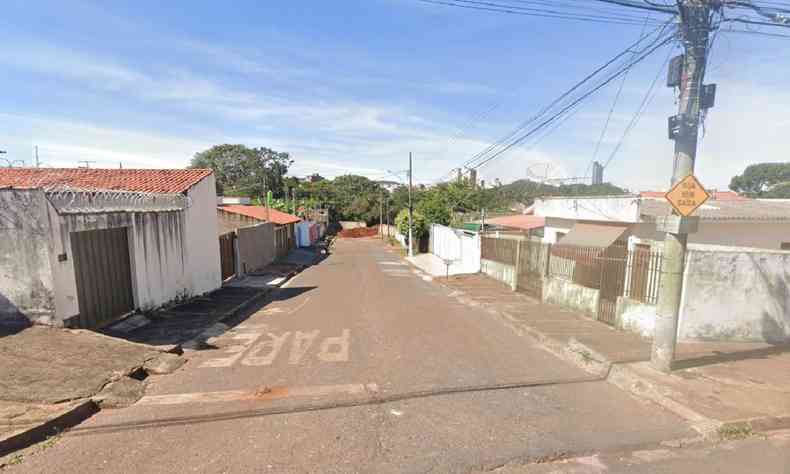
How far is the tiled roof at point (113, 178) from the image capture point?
37.9 feet

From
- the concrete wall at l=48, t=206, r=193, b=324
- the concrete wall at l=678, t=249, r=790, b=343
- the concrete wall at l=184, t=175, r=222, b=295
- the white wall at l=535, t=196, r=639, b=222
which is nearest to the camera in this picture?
the concrete wall at l=48, t=206, r=193, b=324

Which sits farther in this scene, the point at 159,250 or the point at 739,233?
the point at 739,233

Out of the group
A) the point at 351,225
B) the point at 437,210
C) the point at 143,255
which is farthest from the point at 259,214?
the point at 351,225

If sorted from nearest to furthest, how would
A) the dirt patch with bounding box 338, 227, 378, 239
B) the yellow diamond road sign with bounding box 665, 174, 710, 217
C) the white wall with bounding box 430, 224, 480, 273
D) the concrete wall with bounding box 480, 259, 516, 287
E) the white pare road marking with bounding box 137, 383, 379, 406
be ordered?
the white pare road marking with bounding box 137, 383, 379, 406 < the yellow diamond road sign with bounding box 665, 174, 710, 217 < the concrete wall with bounding box 480, 259, 516, 287 < the white wall with bounding box 430, 224, 480, 273 < the dirt patch with bounding box 338, 227, 378, 239

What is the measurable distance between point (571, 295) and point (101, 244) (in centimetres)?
1045

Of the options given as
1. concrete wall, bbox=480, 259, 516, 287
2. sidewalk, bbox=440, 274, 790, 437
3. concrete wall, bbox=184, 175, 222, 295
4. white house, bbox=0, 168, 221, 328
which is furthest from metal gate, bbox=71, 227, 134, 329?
concrete wall, bbox=480, 259, 516, 287

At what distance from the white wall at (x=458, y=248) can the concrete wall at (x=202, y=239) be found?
11251 millimetres

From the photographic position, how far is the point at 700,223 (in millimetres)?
10328

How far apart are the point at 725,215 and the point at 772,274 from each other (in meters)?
4.06

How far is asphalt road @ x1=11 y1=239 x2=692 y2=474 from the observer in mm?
3566

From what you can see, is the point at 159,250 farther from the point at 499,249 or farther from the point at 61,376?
the point at 499,249

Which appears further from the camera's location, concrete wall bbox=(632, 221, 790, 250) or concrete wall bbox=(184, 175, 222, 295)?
concrete wall bbox=(184, 175, 222, 295)

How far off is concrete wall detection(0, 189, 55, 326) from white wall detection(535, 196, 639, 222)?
12.9 metres

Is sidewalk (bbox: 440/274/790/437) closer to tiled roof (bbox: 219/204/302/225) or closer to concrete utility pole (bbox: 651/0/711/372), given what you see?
concrete utility pole (bbox: 651/0/711/372)
